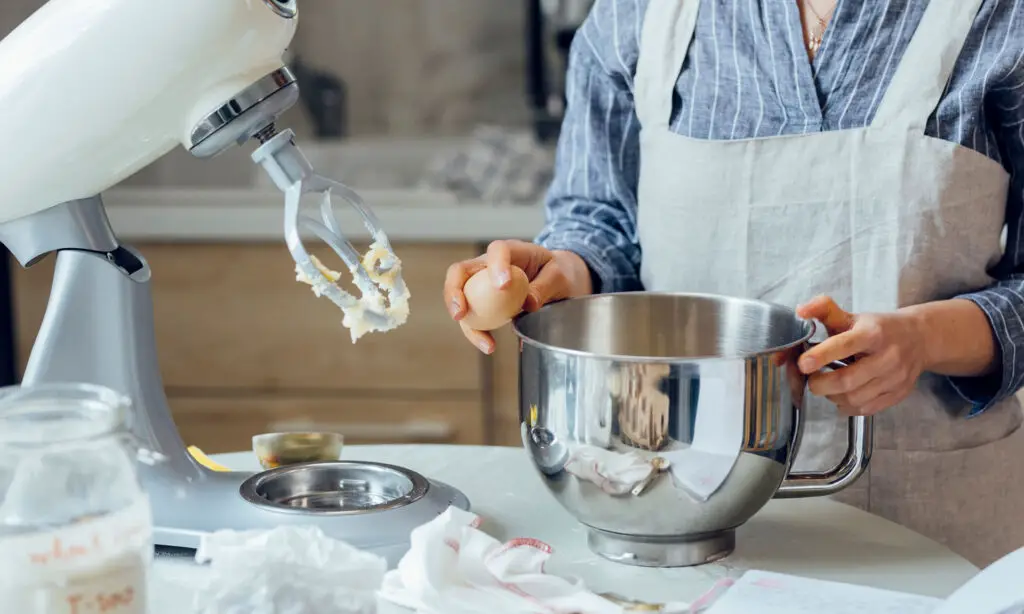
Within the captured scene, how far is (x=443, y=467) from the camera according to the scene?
1.07 meters

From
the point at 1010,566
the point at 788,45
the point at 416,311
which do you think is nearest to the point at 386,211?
the point at 416,311

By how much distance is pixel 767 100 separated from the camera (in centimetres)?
114

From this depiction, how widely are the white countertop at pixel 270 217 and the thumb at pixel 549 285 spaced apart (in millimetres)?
1003

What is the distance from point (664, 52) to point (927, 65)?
242 millimetres

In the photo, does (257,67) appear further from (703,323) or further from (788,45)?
(788,45)

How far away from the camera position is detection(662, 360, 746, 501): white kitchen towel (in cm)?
79

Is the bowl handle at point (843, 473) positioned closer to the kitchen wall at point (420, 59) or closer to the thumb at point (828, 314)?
the thumb at point (828, 314)

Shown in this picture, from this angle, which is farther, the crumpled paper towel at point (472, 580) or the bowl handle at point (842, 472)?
the bowl handle at point (842, 472)

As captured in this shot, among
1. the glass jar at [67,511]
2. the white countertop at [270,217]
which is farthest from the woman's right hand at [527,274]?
the white countertop at [270,217]

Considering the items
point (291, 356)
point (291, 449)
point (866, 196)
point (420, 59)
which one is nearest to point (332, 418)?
point (291, 356)

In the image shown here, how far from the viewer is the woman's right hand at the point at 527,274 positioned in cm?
94

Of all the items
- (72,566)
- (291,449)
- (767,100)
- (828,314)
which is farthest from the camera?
(767,100)

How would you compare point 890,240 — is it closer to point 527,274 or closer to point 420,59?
point 527,274

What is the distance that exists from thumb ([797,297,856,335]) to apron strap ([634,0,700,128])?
1.16 feet
